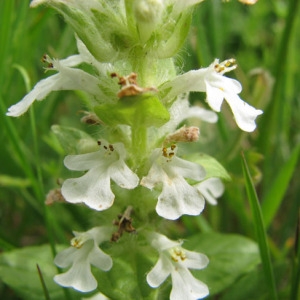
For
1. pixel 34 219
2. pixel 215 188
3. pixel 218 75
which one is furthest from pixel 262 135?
pixel 34 219

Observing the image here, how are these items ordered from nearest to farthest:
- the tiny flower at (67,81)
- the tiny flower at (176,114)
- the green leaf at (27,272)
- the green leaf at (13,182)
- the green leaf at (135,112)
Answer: the green leaf at (135,112) → the tiny flower at (67,81) → the tiny flower at (176,114) → the green leaf at (27,272) → the green leaf at (13,182)

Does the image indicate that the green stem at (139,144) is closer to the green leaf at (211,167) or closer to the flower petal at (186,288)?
the green leaf at (211,167)

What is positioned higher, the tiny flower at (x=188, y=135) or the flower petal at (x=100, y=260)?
the tiny flower at (x=188, y=135)

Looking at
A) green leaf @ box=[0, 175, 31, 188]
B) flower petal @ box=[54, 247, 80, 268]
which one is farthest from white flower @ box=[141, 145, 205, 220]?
green leaf @ box=[0, 175, 31, 188]

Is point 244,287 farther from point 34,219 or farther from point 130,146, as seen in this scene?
point 34,219

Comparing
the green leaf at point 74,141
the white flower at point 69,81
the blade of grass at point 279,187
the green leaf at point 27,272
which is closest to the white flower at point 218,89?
the white flower at point 69,81

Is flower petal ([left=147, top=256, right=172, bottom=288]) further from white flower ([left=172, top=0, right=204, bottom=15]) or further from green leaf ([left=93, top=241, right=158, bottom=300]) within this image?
white flower ([left=172, top=0, right=204, bottom=15])

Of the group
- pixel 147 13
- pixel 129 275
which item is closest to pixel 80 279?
pixel 129 275

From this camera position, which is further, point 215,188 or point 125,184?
point 215,188

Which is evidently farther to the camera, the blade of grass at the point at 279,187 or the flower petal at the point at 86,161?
the blade of grass at the point at 279,187
